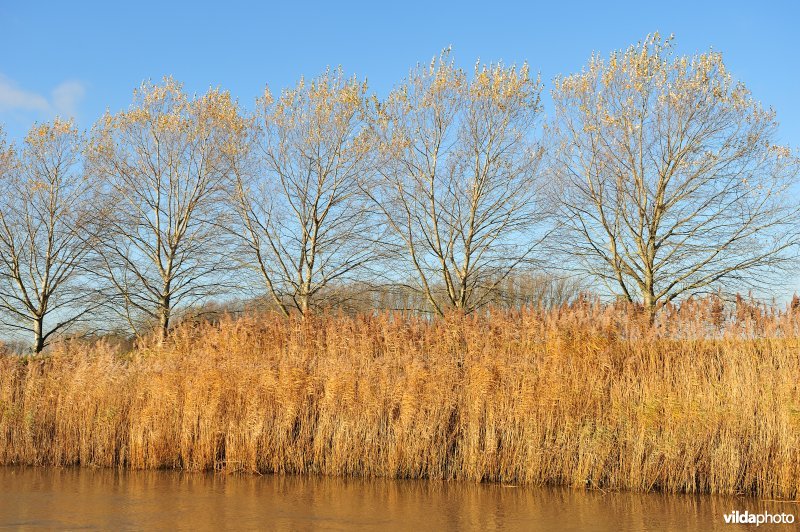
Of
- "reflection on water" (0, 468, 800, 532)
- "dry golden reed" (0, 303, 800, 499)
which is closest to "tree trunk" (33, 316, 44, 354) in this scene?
"dry golden reed" (0, 303, 800, 499)

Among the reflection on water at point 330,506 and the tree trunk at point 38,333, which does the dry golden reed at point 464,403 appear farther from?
the tree trunk at point 38,333

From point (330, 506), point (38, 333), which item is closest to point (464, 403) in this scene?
point (330, 506)

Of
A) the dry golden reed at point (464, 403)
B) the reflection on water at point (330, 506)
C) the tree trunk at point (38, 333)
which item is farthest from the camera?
the tree trunk at point (38, 333)

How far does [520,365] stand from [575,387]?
0.78 m

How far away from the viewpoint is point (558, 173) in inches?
955

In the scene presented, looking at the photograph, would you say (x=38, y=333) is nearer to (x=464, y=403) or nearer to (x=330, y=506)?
(x=464, y=403)

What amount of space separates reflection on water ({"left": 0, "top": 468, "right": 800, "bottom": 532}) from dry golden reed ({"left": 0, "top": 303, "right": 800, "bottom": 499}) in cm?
39

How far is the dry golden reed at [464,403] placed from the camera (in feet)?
28.2

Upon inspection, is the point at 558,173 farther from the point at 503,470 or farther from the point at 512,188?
the point at 503,470

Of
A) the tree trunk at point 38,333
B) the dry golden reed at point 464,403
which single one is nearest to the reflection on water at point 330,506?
the dry golden reed at point 464,403

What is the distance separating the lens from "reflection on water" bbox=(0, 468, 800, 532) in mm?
6910

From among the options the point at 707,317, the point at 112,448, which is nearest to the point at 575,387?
the point at 707,317

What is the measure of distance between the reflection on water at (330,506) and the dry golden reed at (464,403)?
1.29 feet

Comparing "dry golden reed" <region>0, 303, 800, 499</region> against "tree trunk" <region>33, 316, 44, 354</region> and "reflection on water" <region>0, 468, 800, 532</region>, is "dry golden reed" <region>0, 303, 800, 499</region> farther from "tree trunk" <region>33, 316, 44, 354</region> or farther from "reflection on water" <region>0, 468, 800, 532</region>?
"tree trunk" <region>33, 316, 44, 354</region>
